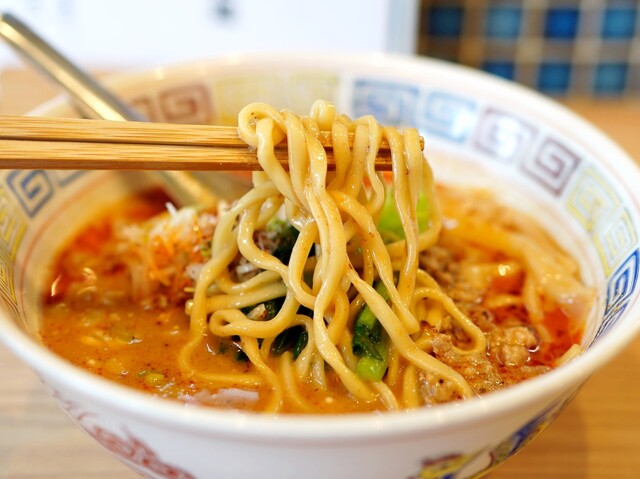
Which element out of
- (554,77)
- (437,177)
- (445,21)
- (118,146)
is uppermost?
(118,146)

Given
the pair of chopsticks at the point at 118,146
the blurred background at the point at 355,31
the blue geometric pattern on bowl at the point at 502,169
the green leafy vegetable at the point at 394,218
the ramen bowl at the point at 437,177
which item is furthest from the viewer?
the blurred background at the point at 355,31

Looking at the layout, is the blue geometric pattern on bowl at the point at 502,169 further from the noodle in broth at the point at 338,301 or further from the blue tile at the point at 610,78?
the blue tile at the point at 610,78

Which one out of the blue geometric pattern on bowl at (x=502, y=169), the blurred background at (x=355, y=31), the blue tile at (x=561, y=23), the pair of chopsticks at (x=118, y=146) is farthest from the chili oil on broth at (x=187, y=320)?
the blue tile at (x=561, y=23)

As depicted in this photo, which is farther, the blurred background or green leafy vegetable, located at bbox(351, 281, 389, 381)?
the blurred background

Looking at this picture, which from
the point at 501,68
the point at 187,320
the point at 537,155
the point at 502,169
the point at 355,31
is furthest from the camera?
the point at 501,68

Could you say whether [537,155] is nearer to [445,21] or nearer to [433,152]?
[433,152]

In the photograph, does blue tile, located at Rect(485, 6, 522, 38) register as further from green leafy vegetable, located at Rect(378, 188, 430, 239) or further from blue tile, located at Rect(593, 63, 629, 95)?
green leafy vegetable, located at Rect(378, 188, 430, 239)

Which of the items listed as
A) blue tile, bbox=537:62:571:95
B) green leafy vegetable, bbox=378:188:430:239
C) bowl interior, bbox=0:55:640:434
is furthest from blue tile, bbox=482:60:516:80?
green leafy vegetable, bbox=378:188:430:239

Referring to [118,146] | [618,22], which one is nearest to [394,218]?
[118,146]
